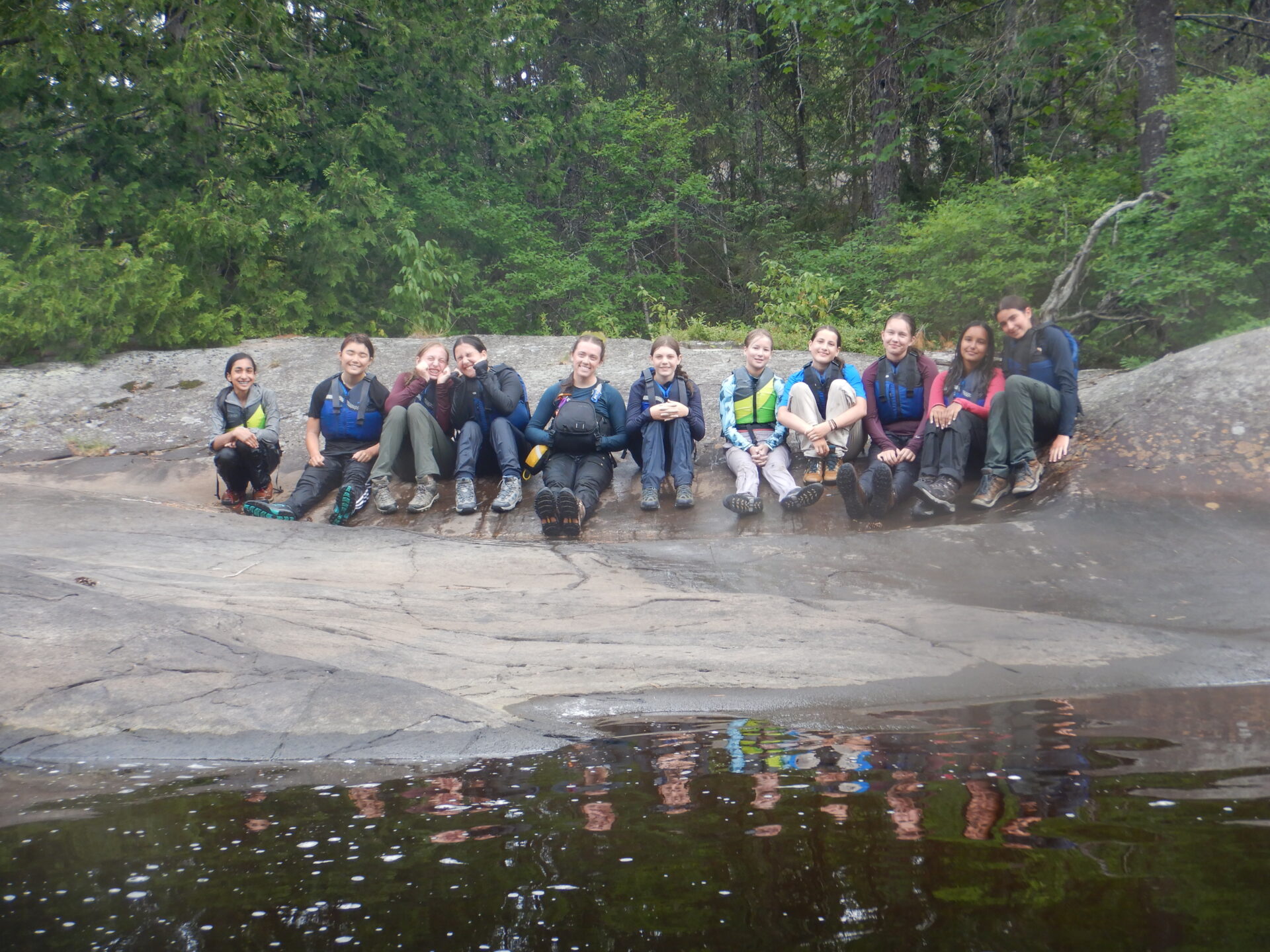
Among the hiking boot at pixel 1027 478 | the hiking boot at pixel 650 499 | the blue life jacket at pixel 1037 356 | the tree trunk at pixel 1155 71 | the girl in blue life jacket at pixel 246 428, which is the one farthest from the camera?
the tree trunk at pixel 1155 71

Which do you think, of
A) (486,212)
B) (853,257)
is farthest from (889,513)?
(486,212)

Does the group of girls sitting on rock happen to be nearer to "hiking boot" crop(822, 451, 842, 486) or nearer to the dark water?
"hiking boot" crop(822, 451, 842, 486)

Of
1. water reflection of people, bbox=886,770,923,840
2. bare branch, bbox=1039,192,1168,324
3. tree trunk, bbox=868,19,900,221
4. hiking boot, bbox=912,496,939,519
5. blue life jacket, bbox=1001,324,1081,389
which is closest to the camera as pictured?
water reflection of people, bbox=886,770,923,840

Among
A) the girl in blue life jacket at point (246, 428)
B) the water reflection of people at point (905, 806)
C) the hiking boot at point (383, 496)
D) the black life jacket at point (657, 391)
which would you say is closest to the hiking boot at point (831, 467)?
the black life jacket at point (657, 391)

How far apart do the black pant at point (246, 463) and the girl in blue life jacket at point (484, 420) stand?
5.14 feet

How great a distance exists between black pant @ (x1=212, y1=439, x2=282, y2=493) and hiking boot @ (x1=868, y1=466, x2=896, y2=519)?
16.1ft

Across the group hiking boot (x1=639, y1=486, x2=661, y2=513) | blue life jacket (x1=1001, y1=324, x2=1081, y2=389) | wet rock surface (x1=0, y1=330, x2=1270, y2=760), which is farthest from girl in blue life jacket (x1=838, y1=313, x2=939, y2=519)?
hiking boot (x1=639, y1=486, x2=661, y2=513)

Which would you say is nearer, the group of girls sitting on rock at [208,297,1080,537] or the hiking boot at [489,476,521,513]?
the group of girls sitting on rock at [208,297,1080,537]

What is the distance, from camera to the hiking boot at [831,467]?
7.89m

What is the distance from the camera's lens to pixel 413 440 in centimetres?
816

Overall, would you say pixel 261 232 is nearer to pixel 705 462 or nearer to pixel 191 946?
pixel 705 462

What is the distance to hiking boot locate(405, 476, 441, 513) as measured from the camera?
7.98 m

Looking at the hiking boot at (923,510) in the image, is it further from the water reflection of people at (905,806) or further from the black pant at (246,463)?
the black pant at (246,463)

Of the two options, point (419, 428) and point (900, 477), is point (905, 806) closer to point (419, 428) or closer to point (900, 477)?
point (900, 477)
